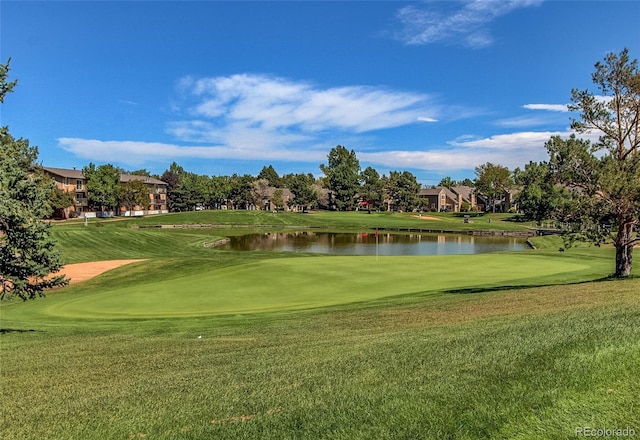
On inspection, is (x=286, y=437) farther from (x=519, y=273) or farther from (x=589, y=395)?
(x=519, y=273)

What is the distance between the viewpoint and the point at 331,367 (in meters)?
7.81

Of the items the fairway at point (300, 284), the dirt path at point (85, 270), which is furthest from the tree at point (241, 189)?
the fairway at point (300, 284)

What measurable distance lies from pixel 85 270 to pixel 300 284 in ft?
61.7

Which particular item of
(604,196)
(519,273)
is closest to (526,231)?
(519,273)

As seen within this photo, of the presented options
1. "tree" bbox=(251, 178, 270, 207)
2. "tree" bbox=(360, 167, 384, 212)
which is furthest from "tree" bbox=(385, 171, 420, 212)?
"tree" bbox=(251, 178, 270, 207)

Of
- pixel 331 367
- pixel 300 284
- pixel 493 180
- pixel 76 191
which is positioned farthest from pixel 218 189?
pixel 331 367

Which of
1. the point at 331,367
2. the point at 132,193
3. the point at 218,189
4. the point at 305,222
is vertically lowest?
the point at 331,367

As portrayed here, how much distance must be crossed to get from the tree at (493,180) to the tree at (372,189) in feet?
97.5

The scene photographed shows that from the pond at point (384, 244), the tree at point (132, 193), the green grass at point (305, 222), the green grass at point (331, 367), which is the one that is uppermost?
the tree at point (132, 193)

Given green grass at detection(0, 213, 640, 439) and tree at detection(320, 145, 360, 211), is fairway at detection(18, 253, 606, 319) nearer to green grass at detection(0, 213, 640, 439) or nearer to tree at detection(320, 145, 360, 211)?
green grass at detection(0, 213, 640, 439)

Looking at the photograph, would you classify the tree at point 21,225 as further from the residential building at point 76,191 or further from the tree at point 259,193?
the tree at point 259,193

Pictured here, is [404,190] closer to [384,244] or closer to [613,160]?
[384,244]

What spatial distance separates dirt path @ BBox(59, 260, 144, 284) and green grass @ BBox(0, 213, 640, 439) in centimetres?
1169

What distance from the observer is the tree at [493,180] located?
131875mm
